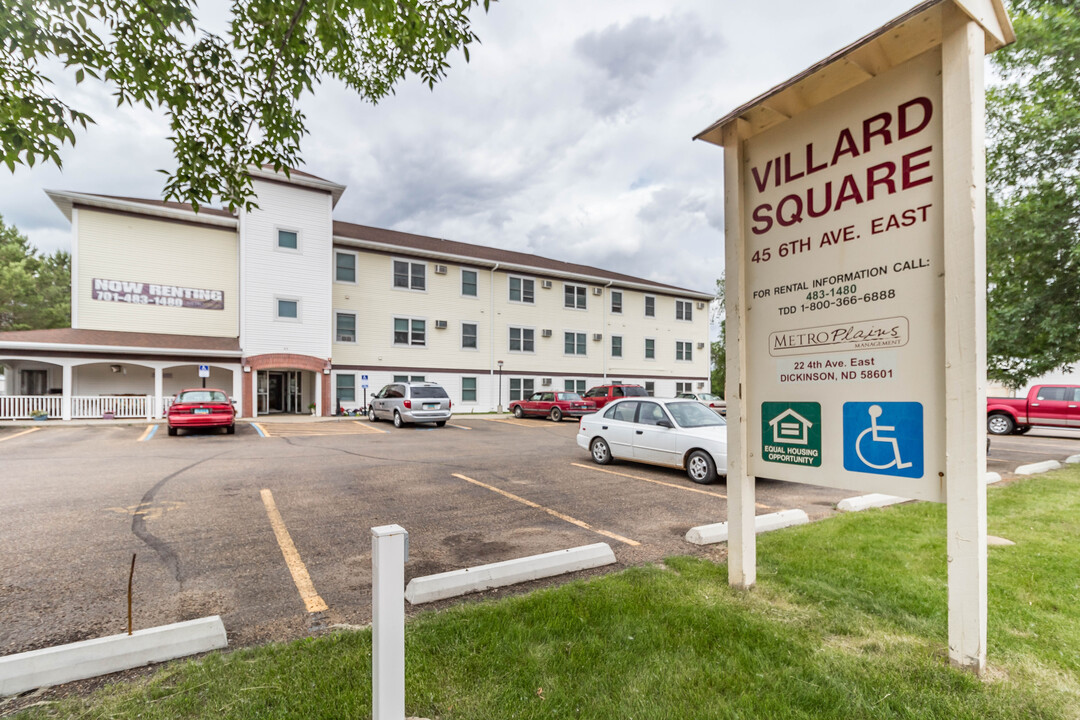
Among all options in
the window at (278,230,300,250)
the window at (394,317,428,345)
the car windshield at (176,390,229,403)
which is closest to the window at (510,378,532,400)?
the window at (394,317,428,345)

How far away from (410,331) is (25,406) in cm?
1578

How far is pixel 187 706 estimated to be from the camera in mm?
2578

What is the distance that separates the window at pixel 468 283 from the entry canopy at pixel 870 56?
26730mm

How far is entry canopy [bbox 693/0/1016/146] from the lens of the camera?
9.57ft

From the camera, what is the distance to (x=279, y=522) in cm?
614

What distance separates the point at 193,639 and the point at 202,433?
55.6 feet

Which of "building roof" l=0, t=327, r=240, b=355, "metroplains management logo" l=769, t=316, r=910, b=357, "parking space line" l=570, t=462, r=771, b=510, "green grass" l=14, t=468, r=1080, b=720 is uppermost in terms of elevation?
"building roof" l=0, t=327, r=240, b=355

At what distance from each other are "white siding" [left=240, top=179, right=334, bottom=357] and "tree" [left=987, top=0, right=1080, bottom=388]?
81.3ft

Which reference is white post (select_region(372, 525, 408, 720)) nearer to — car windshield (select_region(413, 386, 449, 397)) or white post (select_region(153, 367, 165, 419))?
car windshield (select_region(413, 386, 449, 397))

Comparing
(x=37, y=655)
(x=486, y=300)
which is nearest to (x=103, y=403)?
(x=486, y=300)

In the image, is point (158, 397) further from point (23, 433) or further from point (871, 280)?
point (871, 280)

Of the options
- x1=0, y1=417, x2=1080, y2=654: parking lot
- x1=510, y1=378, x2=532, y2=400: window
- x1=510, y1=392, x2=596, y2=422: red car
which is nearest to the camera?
x1=0, y1=417, x2=1080, y2=654: parking lot

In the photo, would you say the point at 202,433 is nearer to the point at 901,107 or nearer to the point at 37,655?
the point at 37,655


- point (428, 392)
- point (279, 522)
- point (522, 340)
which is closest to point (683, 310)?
point (522, 340)
